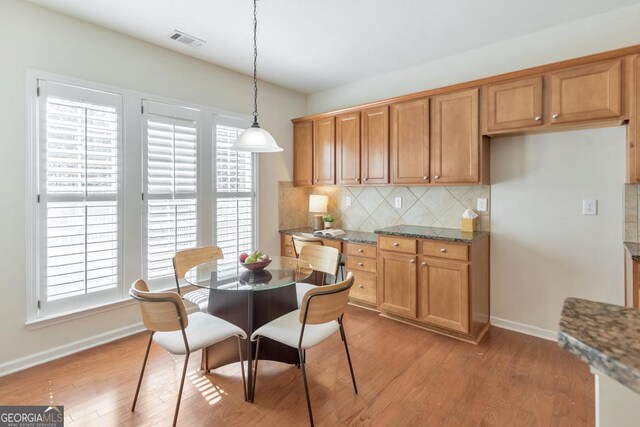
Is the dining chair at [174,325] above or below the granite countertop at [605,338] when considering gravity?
below

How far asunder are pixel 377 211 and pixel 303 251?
136 cm

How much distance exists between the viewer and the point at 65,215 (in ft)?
8.33

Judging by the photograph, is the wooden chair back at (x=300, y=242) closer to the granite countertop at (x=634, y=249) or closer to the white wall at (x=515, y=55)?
the white wall at (x=515, y=55)

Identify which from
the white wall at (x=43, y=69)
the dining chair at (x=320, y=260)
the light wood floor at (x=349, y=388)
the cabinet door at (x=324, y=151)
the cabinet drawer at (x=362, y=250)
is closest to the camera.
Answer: the light wood floor at (x=349, y=388)

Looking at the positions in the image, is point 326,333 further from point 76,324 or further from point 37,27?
point 37,27

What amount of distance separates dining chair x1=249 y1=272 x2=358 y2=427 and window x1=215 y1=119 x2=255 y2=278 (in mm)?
1783

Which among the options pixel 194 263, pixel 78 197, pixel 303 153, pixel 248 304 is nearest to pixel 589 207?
pixel 248 304

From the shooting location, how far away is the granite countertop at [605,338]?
55 cm

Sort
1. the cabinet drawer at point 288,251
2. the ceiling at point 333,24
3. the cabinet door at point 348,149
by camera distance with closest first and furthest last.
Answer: the ceiling at point 333,24, the cabinet door at point 348,149, the cabinet drawer at point 288,251

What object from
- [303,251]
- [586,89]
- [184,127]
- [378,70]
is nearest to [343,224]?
[303,251]

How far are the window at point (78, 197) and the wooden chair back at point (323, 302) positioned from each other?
82.7 inches

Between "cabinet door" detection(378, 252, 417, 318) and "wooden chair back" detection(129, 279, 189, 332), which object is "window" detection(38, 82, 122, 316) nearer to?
"wooden chair back" detection(129, 279, 189, 332)

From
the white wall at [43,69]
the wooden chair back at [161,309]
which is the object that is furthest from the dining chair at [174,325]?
the white wall at [43,69]

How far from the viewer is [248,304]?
6.93 ft
